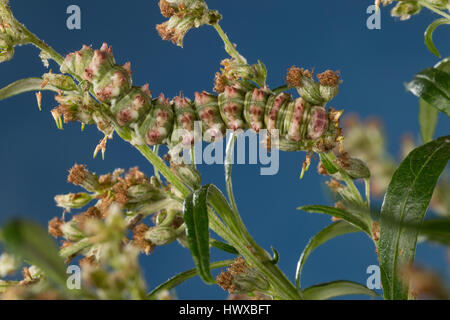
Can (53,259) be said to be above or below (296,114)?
below

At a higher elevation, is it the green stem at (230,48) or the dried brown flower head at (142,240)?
the green stem at (230,48)

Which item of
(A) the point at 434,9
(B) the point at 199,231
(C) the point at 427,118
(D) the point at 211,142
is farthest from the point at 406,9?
(B) the point at 199,231

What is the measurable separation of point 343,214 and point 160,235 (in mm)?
302

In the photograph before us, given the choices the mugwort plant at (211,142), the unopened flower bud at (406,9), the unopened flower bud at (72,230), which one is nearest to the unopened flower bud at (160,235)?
the mugwort plant at (211,142)

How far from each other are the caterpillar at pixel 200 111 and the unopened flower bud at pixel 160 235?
0.15 meters

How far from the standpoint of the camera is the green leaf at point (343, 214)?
0.83m

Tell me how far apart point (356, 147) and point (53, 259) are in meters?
0.22

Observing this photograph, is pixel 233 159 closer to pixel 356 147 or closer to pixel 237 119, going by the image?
pixel 237 119

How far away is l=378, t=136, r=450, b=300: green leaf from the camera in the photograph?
0.69m

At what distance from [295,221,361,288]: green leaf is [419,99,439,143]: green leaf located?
24 cm

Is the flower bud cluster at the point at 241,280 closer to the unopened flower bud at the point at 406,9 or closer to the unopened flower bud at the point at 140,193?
the unopened flower bud at the point at 140,193
